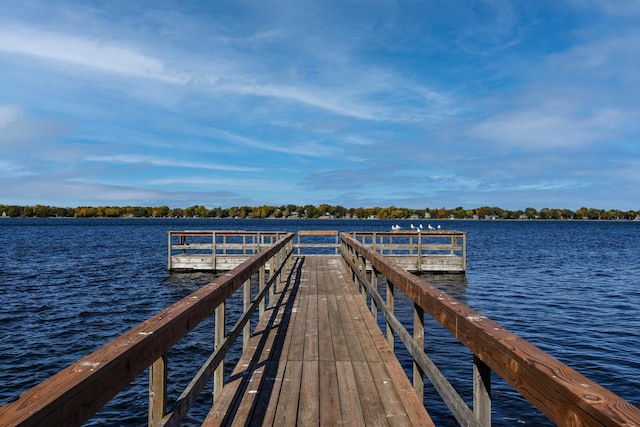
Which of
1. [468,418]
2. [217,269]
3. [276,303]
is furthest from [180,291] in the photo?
[468,418]

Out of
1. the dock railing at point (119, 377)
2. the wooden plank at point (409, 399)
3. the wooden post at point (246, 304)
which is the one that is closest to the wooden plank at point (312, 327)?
the wooden post at point (246, 304)

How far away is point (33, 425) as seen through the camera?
132 cm

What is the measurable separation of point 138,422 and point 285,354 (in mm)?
3424

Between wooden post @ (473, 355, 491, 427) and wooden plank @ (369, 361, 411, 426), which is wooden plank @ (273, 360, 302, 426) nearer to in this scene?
wooden plank @ (369, 361, 411, 426)

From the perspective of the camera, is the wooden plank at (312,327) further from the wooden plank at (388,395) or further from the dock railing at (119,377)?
the dock railing at (119,377)

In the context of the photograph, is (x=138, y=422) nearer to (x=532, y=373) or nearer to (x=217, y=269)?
(x=532, y=373)

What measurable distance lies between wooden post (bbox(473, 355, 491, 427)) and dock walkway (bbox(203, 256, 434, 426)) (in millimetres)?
1249

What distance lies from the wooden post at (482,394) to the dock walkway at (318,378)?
125 cm

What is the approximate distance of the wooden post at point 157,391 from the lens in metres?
2.46

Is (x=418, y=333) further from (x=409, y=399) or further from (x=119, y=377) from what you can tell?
(x=119, y=377)

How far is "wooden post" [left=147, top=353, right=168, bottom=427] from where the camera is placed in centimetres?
246

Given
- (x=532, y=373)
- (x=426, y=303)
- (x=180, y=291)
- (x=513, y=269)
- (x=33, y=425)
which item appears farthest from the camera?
(x=513, y=269)

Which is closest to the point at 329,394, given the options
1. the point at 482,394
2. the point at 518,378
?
the point at 482,394

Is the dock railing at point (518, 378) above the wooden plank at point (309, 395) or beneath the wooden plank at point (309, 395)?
above
